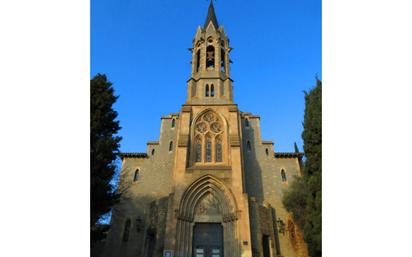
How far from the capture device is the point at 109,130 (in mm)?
14016

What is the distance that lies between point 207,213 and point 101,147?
947 cm

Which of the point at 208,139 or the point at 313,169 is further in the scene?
the point at 208,139

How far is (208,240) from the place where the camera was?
18.1m

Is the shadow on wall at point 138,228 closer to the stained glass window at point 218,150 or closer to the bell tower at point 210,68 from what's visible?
the stained glass window at point 218,150

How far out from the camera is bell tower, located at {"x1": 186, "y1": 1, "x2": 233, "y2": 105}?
25203mm

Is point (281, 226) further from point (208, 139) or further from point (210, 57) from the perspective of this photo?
point (210, 57)

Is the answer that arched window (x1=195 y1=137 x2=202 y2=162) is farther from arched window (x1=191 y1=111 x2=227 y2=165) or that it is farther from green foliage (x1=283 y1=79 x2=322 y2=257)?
green foliage (x1=283 y1=79 x2=322 y2=257)

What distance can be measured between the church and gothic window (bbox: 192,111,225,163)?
0.08 meters

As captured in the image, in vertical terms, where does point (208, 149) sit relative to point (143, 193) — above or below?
above

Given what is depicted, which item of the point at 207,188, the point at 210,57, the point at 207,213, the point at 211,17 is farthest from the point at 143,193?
the point at 211,17

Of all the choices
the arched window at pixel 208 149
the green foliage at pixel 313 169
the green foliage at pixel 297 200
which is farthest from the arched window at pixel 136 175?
the green foliage at pixel 313 169

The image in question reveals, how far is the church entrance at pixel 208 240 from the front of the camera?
58.0ft

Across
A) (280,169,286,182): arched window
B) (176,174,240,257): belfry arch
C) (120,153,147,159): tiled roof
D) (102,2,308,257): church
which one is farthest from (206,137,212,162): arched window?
(280,169,286,182): arched window
